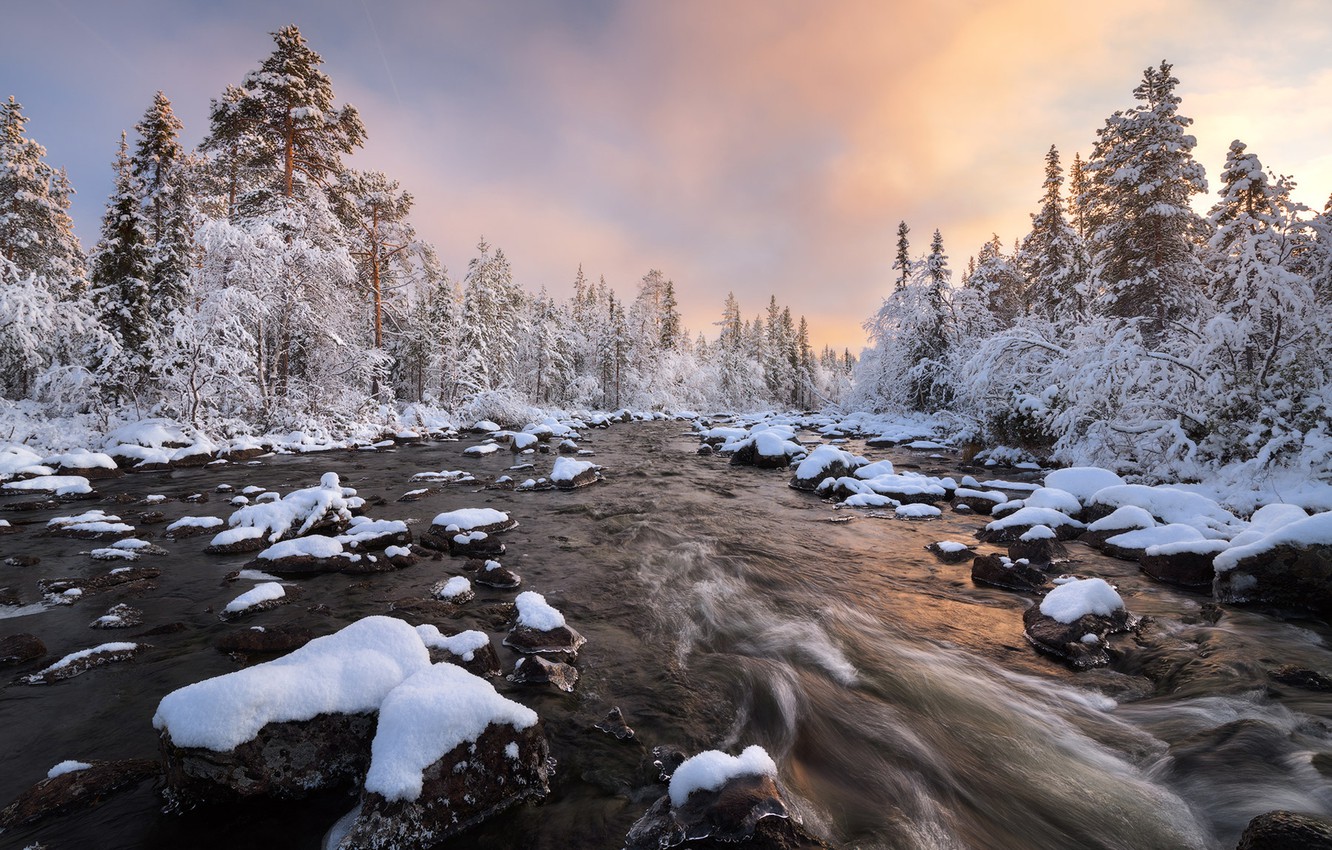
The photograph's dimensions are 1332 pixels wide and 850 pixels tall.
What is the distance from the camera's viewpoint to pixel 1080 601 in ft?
18.1

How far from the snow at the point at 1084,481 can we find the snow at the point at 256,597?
13306 millimetres

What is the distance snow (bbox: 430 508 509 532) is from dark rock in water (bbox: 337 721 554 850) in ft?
18.4

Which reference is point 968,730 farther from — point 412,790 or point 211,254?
point 211,254

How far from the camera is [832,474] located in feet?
45.2

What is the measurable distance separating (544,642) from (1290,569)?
27.8 feet

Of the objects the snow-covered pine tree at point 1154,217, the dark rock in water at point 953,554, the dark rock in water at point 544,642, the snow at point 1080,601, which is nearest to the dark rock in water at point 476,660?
the dark rock in water at point 544,642

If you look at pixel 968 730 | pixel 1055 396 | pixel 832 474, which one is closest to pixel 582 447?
pixel 832 474

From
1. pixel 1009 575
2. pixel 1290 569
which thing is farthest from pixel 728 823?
pixel 1290 569

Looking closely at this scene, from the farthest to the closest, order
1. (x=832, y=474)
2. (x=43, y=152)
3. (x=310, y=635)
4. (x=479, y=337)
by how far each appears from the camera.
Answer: (x=479, y=337)
(x=43, y=152)
(x=832, y=474)
(x=310, y=635)

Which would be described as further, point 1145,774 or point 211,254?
point 211,254

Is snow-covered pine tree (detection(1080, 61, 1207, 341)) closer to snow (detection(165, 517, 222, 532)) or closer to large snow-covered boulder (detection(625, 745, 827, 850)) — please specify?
large snow-covered boulder (detection(625, 745, 827, 850))

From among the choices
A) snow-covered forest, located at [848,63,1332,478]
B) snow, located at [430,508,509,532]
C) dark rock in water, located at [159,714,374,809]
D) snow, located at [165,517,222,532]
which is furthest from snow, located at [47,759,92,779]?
snow-covered forest, located at [848,63,1332,478]

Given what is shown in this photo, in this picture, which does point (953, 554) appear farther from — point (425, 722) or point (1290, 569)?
point (425, 722)

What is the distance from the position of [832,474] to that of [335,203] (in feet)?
74.7
